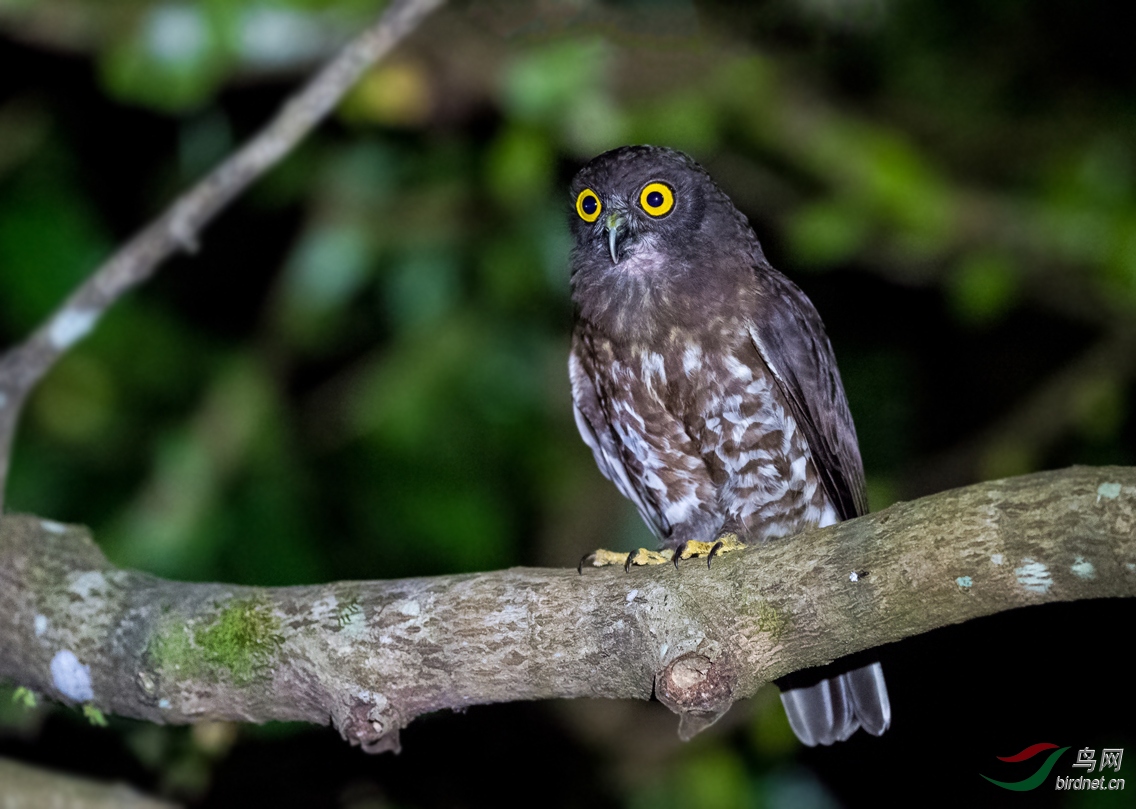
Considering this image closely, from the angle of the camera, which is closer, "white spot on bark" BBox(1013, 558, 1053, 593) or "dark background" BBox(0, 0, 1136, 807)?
"white spot on bark" BBox(1013, 558, 1053, 593)

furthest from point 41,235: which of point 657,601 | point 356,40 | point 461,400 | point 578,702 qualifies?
point 657,601

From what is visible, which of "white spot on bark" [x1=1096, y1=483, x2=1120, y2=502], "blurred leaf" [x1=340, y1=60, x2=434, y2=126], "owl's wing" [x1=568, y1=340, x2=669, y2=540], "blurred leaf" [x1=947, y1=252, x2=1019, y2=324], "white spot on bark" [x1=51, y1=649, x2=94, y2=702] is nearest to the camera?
"white spot on bark" [x1=1096, y1=483, x2=1120, y2=502]

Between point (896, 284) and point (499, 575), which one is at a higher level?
point (896, 284)

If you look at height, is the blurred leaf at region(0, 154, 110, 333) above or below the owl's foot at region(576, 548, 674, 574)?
above

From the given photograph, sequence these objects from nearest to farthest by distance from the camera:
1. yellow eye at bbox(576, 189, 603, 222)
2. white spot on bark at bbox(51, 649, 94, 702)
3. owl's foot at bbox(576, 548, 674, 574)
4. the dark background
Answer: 1. white spot on bark at bbox(51, 649, 94, 702)
2. owl's foot at bbox(576, 548, 674, 574)
3. yellow eye at bbox(576, 189, 603, 222)
4. the dark background

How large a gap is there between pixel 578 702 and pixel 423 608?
11.3 feet

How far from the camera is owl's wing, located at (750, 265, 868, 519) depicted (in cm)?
358

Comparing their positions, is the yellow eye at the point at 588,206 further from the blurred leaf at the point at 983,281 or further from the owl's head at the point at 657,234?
the blurred leaf at the point at 983,281

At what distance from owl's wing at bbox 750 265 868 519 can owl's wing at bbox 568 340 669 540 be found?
2.27 ft

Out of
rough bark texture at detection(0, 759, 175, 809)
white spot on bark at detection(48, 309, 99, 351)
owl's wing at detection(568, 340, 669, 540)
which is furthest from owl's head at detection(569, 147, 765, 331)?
rough bark texture at detection(0, 759, 175, 809)

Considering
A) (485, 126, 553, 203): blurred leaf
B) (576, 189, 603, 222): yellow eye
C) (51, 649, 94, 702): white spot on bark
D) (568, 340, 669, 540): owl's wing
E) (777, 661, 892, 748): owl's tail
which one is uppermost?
(485, 126, 553, 203): blurred leaf

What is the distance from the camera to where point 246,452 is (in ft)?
18.9

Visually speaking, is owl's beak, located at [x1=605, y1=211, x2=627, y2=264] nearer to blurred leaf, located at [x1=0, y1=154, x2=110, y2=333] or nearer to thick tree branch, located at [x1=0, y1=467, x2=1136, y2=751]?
thick tree branch, located at [x1=0, y1=467, x2=1136, y2=751]

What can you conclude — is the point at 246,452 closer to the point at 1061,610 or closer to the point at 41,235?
the point at 41,235
